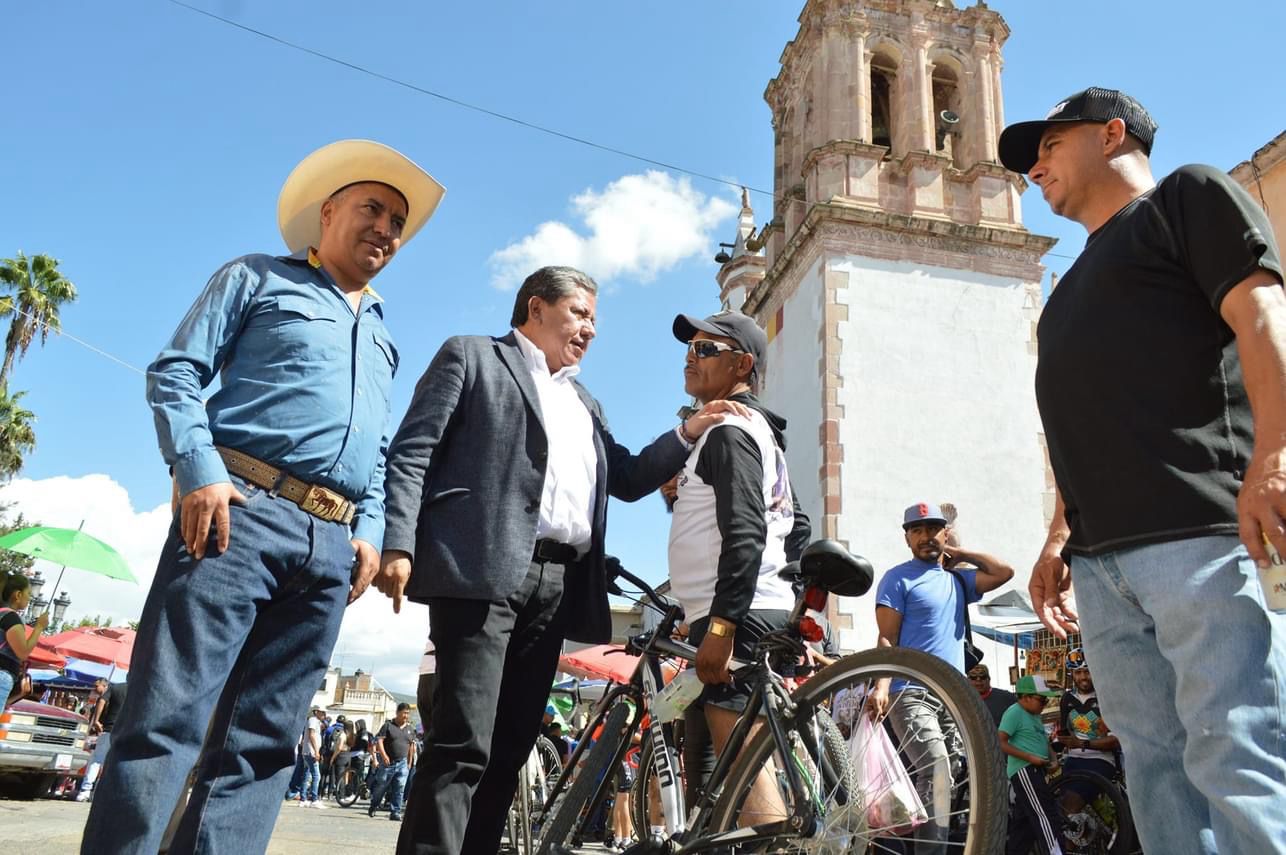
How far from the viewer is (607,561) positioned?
3625 mm

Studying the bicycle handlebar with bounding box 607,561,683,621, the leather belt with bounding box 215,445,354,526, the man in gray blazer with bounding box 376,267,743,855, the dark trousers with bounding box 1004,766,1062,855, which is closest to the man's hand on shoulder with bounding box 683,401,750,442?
the man in gray blazer with bounding box 376,267,743,855

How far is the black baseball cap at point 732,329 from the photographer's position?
386 cm

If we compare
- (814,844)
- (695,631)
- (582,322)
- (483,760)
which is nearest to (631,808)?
(695,631)

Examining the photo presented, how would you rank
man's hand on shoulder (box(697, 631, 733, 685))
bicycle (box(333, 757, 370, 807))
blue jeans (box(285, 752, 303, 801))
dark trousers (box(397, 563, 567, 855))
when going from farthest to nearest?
1. bicycle (box(333, 757, 370, 807))
2. blue jeans (box(285, 752, 303, 801))
3. man's hand on shoulder (box(697, 631, 733, 685))
4. dark trousers (box(397, 563, 567, 855))

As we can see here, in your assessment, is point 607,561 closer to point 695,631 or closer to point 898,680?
point 695,631

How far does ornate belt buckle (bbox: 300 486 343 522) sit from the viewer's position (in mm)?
2477

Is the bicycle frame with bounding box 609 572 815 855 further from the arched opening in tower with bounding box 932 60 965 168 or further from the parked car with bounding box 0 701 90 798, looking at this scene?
the arched opening in tower with bounding box 932 60 965 168

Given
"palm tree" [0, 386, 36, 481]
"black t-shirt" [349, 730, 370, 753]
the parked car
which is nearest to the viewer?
the parked car

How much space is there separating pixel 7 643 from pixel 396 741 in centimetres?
857

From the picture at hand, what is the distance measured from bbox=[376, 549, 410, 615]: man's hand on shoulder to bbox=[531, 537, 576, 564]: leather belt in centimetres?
43

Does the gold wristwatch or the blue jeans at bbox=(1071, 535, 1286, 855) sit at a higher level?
the gold wristwatch

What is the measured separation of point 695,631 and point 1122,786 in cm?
480

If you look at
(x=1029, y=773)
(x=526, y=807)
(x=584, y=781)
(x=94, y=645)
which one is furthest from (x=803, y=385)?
(x=94, y=645)

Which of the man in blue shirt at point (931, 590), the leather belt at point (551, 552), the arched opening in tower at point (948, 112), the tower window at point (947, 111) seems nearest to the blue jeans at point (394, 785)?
the man in blue shirt at point (931, 590)
